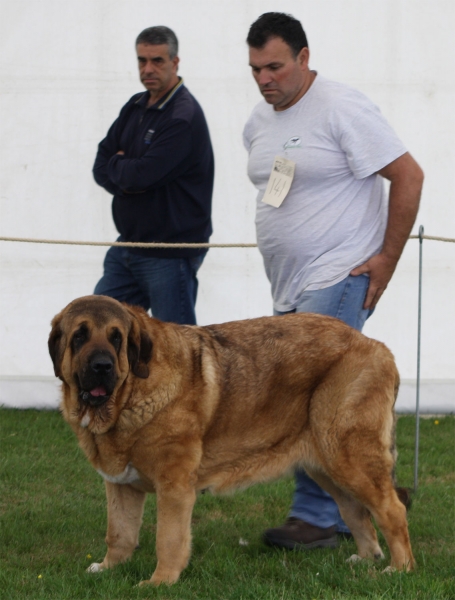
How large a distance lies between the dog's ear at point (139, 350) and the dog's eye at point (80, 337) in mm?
198

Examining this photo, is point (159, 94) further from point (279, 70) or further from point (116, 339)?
point (116, 339)

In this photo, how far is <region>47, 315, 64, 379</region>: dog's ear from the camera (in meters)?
3.97

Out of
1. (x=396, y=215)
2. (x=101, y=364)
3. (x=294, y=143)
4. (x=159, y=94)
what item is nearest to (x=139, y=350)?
(x=101, y=364)

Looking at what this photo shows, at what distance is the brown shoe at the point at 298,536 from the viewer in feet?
15.0

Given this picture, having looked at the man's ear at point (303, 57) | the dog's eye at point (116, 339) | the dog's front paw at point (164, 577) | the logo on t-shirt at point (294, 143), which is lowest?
the dog's front paw at point (164, 577)

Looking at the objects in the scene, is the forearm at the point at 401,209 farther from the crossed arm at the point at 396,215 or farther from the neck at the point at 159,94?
the neck at the point at 159,94

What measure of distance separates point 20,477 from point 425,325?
143 inches

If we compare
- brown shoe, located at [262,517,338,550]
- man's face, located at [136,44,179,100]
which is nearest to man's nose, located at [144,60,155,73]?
man's face, located at [136,44,179,100]

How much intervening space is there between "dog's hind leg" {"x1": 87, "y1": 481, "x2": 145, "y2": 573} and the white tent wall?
11.2 feet

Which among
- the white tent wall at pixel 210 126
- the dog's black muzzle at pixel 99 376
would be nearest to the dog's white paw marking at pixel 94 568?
the dog's black muzzle at pixel 99 376

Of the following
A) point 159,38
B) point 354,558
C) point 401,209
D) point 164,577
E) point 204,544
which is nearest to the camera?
point 164,577

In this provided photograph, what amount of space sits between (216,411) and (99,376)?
2.03ft

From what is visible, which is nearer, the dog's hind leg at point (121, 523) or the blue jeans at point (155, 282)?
the dog's hind leg at point (121, 523)

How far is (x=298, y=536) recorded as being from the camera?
15.0ft
